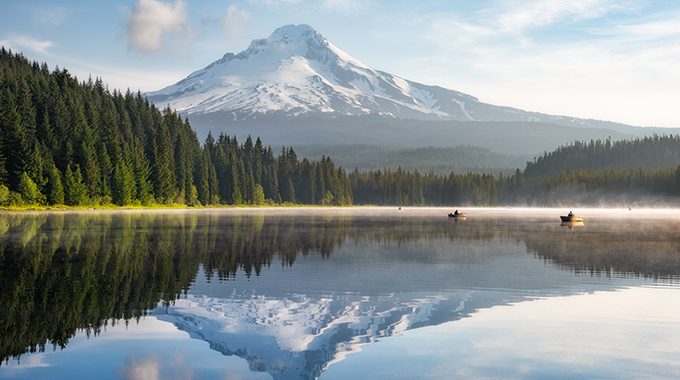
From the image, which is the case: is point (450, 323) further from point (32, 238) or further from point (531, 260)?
point (32, 238)

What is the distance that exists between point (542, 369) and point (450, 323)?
4442mm

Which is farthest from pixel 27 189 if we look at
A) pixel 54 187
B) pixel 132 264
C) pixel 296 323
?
pixel 296 323

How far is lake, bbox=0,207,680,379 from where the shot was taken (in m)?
12.3

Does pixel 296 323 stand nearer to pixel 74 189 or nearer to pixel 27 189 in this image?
pixel 27 189

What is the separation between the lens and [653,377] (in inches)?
459

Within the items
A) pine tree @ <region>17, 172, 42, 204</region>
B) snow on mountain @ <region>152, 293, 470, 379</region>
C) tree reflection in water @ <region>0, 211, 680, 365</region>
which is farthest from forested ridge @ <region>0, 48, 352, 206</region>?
snow on mountain @ <region>152, 293, 470, 379</region>

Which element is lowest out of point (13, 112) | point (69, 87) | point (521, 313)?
point (521, 313)

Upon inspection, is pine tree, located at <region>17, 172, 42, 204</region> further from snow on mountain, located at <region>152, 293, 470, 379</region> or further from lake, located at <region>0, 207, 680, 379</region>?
snow on mountain, located at <region>152, 293, 470, 379</region>

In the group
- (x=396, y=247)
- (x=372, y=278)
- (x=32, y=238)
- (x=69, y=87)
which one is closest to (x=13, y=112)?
(x=69, y=87)

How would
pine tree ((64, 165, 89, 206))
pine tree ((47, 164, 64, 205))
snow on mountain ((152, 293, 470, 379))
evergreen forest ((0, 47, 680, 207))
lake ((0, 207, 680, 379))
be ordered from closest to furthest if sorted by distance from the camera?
1. lake ((0, 207, 680, 379))
2. snow on mountain ((152, 293, 470, 379))
3. evergreen forest ((0, 47, 680, 207))
4. pine tree ((47, 164, 64, 205))
5. pine tree ((64, 165, 89, 206))

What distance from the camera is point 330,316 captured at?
56.7 ft

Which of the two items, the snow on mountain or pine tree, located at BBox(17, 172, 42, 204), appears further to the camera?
pine tree, located at BBox(17, 172, 42, 204)

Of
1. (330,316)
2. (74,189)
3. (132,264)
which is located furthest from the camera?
(74,189)

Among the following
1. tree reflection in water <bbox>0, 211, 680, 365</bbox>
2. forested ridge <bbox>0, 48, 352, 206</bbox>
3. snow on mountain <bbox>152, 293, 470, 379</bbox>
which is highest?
forested ridge <bbox>0, 48, 352, 206</bbox>
